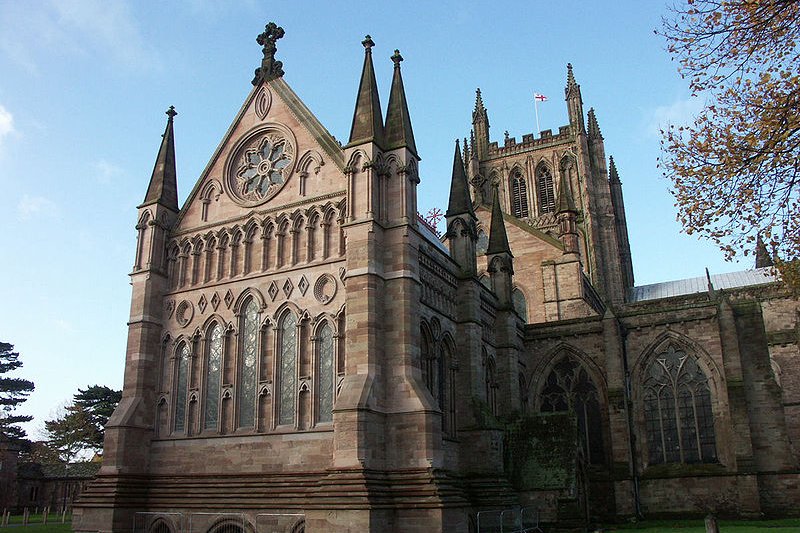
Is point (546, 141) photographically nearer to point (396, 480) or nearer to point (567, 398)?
point (567, 398)

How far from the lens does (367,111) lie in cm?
2450

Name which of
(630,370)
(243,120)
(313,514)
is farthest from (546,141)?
(313,514)

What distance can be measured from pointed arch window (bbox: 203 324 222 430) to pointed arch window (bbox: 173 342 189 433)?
102 centimetres

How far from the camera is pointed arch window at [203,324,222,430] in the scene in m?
25.0

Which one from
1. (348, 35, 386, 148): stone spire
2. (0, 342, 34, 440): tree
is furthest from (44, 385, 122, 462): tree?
(348, 35, 386, 148): stone spire

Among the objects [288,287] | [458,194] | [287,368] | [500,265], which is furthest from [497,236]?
[287,368]

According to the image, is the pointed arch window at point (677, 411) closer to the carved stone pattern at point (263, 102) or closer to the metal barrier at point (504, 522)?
the metal barrier at point (504, 522)

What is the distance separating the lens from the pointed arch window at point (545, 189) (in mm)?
66625

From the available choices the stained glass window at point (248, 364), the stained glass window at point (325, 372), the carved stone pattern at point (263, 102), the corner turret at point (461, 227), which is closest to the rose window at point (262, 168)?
the carved stone pattern at point (263, 102)

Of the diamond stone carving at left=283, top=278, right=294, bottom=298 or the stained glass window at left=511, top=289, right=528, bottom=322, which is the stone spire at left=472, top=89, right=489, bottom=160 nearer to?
the stained glass window at left=511, top=289, right=528, bottom=322

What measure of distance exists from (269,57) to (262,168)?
504cm

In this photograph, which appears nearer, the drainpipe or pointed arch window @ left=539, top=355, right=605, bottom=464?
the drainpipe

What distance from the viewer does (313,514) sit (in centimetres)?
1972

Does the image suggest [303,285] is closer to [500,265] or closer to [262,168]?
[262,168]
